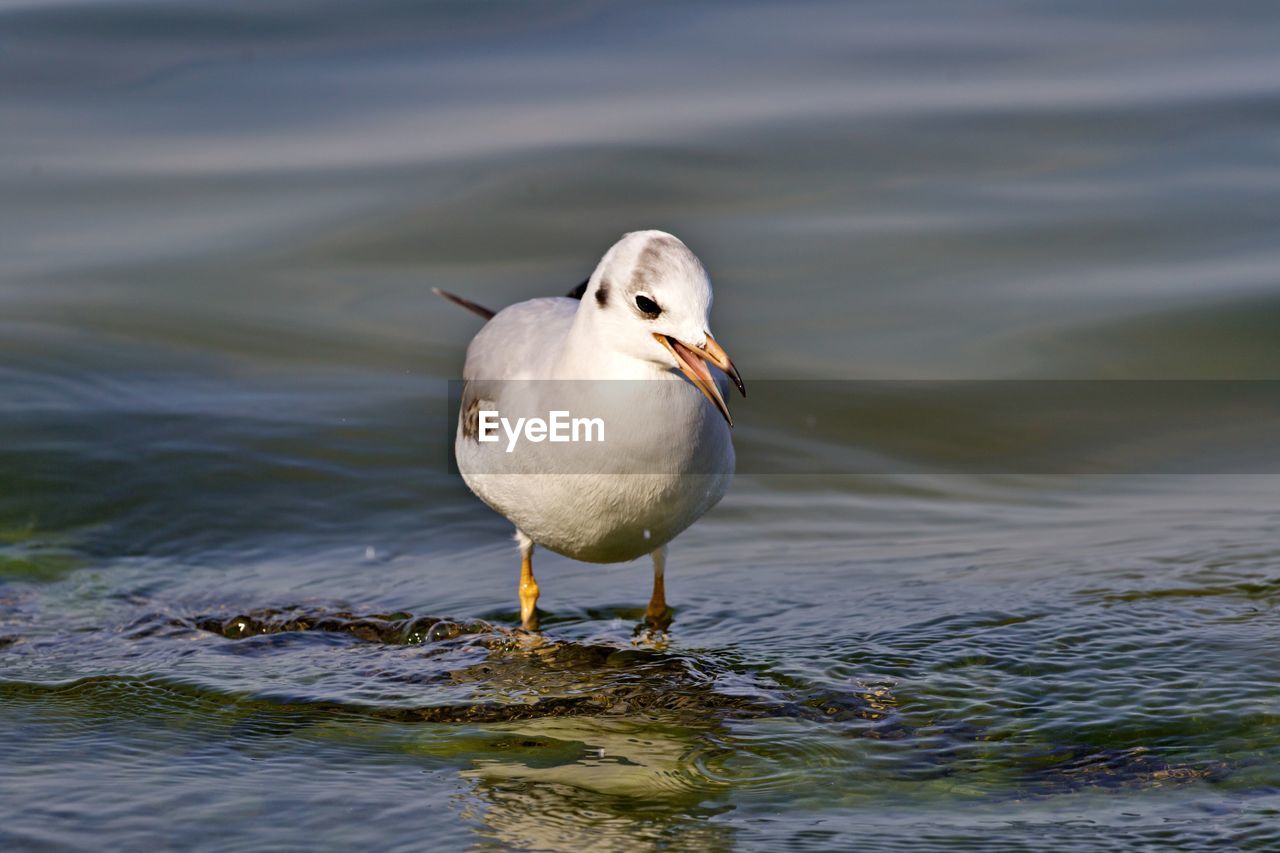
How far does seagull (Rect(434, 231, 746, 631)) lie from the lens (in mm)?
5180

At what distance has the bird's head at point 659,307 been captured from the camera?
509 centimetres

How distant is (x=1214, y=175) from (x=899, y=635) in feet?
27.1

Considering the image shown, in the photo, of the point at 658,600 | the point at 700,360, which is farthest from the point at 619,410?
the point at 658,600

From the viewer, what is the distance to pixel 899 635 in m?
5.86

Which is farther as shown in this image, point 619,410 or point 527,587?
point 527,587

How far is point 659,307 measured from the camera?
5.15 m

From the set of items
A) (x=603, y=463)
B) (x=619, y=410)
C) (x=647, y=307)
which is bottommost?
(x=603, y=463)

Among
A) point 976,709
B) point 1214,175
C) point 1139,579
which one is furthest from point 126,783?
point 1214,175

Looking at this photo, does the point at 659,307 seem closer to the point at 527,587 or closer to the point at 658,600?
the point at 658,600

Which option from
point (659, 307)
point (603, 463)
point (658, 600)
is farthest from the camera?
point (658, 600)

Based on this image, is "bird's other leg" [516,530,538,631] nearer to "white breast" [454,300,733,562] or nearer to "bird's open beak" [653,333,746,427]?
→ "white breast" [454,300,733,562]

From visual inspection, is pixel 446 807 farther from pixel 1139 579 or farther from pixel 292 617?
pixel 1139 579

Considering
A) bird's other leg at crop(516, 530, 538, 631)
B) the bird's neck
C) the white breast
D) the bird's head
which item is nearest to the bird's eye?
the bird's head

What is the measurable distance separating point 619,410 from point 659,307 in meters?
0.54
